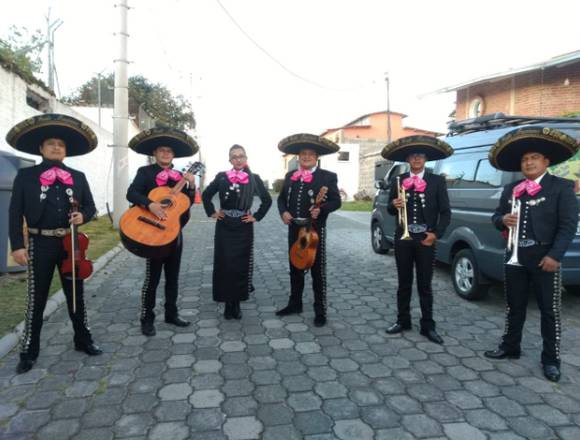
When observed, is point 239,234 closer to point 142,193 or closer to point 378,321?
point 142,193

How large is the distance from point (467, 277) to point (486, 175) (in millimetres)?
1376

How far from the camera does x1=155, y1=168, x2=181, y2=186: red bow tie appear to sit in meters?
4.62

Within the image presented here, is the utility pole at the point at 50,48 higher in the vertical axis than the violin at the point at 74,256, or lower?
higher

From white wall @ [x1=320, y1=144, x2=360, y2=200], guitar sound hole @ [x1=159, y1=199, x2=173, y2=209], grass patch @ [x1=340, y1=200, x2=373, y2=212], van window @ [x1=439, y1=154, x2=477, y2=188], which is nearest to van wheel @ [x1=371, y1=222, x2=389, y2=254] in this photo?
van window @ [x1=439, y1=154, x2=477, y2=188]

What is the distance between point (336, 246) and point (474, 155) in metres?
5.11

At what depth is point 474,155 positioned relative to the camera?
598cm

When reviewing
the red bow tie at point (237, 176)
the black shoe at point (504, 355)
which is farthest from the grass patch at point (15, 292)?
the black shoe at point (504, 355)

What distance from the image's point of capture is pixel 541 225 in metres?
3.73

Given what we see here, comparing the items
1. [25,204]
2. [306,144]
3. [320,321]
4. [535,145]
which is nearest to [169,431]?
[25,204]

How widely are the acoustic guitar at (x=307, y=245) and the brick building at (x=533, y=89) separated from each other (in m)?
13.7

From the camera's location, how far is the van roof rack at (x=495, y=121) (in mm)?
5497

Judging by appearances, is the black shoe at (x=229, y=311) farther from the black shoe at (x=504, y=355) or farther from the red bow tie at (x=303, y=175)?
the black shoe at (x=504, y=355)

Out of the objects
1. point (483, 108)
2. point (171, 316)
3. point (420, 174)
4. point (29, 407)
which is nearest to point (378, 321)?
point (420, 174)

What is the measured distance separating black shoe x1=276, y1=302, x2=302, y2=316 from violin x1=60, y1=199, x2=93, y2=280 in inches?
88.8
